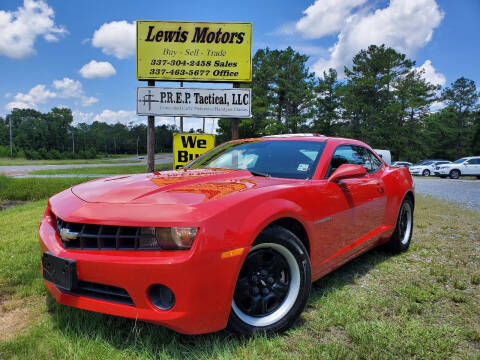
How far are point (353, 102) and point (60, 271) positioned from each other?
151ft

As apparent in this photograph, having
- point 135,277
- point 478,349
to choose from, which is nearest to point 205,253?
point 135,277

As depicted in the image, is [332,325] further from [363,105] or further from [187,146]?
[363,105]

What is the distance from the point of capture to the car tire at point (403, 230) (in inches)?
151

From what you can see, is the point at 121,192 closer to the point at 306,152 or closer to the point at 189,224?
the point at 189,224

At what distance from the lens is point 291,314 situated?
6.72ft

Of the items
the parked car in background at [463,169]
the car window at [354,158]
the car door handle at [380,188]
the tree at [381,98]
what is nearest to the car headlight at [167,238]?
the car window at [354,158]

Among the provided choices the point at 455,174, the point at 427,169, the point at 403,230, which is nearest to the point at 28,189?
the point at 403,230

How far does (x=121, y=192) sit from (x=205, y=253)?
2.48 ft

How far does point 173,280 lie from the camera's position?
1603 mm

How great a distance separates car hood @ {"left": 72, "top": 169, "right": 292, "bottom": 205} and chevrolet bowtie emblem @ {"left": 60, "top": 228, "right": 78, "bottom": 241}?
0.70ft

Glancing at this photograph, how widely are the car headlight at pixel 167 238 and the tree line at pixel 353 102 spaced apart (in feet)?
122

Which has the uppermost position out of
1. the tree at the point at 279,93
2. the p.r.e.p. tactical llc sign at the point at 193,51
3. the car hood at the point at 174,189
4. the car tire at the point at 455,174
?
the tree at the point at 279,93

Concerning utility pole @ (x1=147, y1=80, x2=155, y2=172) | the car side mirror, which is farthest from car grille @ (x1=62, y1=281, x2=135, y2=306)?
utility pole @ (x1=147, y1=80, x2=155, y2=172)

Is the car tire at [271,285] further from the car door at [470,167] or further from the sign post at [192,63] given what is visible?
the car door at [470,167]
